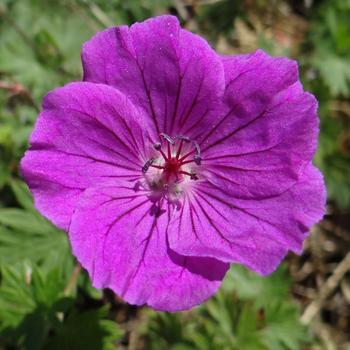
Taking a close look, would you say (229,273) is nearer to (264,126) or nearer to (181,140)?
(181,140)

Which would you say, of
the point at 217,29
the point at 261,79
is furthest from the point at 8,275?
the point at 217,29

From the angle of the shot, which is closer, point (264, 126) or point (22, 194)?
point (264, 126)

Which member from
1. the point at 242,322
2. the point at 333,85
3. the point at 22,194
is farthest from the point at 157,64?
the point at 333,85

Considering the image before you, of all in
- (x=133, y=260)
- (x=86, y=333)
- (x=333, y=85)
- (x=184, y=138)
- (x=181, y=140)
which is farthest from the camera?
(x=333, y=85)

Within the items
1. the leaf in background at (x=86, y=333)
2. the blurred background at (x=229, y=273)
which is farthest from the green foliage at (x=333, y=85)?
the leaf in background at (x=86, y=333)

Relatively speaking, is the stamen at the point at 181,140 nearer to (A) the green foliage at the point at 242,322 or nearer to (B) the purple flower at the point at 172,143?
(B) the purple flower at the point at 172,143

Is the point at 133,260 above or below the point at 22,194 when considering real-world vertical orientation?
above

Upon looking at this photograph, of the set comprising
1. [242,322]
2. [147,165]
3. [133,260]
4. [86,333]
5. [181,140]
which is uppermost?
[181,140]
